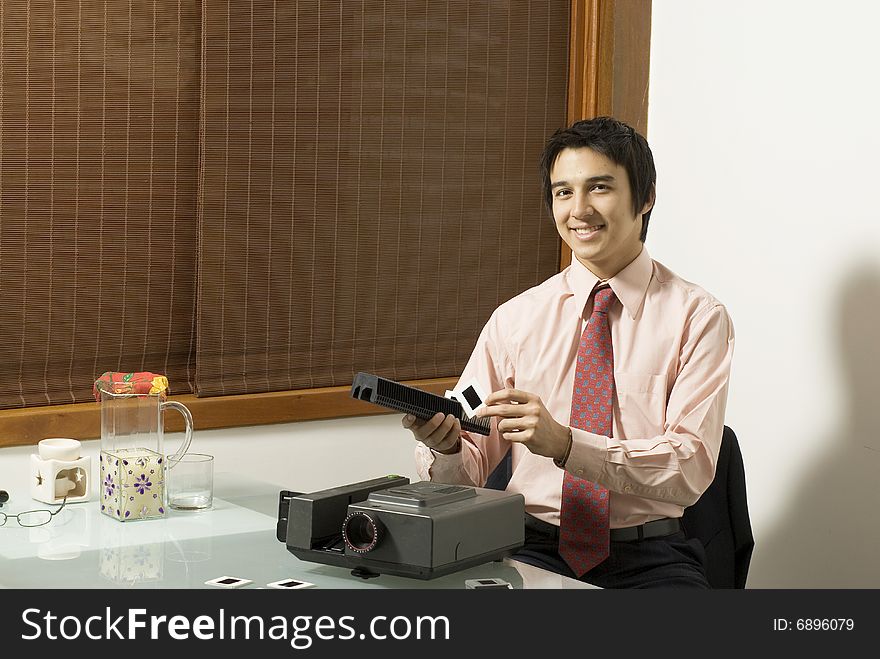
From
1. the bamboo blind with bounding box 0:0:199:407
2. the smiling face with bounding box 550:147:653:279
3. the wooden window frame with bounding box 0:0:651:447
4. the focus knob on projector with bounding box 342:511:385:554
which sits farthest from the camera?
the wooden window frame with bounding box 0:0:651:447

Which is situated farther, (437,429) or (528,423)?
(437,429)

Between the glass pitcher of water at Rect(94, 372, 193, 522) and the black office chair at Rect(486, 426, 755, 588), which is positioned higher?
the glass pitcher of water at Rect(94, 372, 193, 522)

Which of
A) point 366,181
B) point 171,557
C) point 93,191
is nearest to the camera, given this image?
point 171,557

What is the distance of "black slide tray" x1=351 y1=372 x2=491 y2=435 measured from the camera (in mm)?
1720

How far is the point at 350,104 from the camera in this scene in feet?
8.95

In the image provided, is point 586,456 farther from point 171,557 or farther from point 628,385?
point 171,557

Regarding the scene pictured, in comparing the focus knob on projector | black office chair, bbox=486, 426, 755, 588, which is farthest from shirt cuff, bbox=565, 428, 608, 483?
the focus knob on projector

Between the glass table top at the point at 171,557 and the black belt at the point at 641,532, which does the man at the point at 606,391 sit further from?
the glass table top at the point at 171,557

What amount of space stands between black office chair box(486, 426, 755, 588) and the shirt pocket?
0.54 ft

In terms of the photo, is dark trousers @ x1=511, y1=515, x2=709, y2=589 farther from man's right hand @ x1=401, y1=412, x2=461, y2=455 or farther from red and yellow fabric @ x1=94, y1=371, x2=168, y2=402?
red and yellow fabric @ x1=94, y1=371, x2=168, y2=402

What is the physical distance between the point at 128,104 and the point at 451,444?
1076 millimetres

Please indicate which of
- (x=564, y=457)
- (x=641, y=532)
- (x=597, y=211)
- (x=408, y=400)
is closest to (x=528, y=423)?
Result: (x=564, y=457)

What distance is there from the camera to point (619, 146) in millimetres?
2150

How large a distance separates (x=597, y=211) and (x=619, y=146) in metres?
0.14
